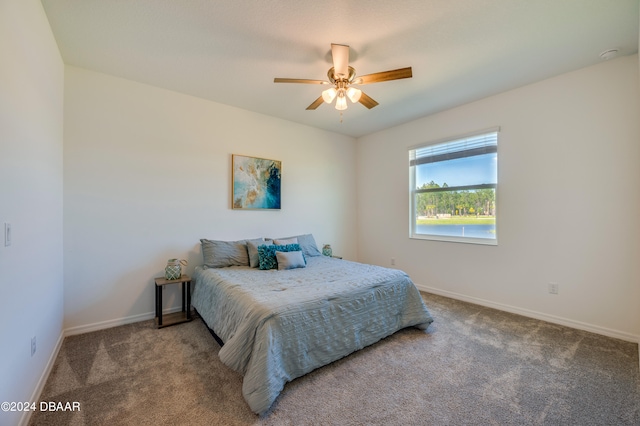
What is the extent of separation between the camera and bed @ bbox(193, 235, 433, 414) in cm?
171

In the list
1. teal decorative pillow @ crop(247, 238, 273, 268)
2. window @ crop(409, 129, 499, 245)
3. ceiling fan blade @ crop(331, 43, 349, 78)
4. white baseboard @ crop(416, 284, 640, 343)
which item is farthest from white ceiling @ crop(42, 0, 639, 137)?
white baseboard @ crop(416, 284, 640, 343)

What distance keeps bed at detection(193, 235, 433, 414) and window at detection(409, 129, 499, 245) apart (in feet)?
5.07

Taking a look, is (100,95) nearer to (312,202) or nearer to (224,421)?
(312,202)

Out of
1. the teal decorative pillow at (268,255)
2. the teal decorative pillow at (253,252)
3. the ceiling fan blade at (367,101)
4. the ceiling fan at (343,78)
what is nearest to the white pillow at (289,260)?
the teal decorative pillow at (268,255)

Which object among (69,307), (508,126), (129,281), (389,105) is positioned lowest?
(69,307)

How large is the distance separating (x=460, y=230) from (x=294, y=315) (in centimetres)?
289

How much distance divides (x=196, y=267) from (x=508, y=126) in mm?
4202

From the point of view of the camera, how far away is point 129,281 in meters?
2.88

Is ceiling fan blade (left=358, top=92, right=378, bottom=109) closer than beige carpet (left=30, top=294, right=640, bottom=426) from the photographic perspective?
No

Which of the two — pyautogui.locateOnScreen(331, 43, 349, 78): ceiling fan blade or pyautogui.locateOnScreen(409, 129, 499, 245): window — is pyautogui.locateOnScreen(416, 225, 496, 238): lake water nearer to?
pyautogui.locateOnScreen(409, 129, 499, 245): window

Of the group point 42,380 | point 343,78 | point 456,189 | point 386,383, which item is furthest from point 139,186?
point 456,189

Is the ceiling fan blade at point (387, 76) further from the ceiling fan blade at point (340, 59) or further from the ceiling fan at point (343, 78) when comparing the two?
the ceiling fan blade at point (340, 59)

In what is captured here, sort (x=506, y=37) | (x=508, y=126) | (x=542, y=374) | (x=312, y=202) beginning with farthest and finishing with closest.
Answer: (x=312, y=202) → (x=508, y=126) → (x=506, y=37) → (x=542, y=374)

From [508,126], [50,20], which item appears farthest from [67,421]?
[508,126]
